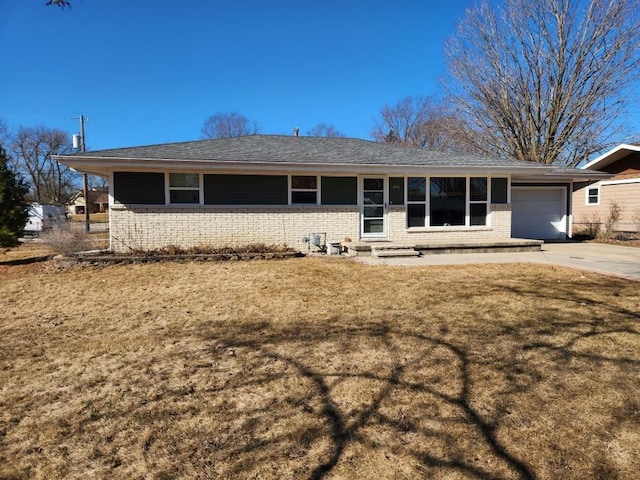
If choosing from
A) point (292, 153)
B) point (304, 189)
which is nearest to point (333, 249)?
point (304, 189)

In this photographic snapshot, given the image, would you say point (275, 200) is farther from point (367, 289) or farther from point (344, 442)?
point (344, 442)

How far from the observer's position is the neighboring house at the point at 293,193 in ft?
38.4

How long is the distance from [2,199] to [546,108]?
1099 inches

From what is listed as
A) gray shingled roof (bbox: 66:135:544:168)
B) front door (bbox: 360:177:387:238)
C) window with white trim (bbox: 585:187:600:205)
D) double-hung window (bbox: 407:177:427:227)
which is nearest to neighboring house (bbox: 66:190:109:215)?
gray shingled roof (bbox: 66:135:544:168)

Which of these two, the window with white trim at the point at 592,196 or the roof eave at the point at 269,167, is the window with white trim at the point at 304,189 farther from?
the window with white trim at the point at 592,196

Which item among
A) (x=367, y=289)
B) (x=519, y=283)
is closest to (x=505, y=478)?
(x=367, y=289)

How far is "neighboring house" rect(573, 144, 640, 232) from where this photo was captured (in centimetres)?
1902

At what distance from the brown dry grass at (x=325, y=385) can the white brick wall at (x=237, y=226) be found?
491 cm

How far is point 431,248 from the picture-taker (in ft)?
40.1

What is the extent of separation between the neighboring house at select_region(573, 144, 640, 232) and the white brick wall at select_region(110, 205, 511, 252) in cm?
1086

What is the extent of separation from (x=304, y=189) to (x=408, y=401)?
32.9 feet

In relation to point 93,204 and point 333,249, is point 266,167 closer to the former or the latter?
point 333,249

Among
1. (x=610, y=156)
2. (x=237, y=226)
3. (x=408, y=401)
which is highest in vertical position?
(x=610, y=156)

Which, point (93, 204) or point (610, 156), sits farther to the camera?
point (93, 204)
